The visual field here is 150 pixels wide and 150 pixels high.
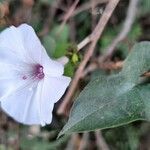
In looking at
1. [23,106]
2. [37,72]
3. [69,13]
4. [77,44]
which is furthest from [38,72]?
[69,13]

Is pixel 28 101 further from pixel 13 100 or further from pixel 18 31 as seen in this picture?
pixel 18 31

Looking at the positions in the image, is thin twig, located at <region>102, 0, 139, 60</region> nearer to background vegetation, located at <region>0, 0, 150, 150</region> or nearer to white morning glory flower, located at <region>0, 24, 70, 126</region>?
background vegetation, located at <region>0, 0, 150, 150</region>

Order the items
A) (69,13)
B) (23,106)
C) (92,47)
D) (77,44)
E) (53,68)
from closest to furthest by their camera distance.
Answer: (53,68) < (23,106) < (92,47) < (77,44) < (69,13)

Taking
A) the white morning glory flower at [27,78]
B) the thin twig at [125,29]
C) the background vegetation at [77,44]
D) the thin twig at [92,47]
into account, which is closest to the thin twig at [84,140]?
the background vegetation at [77,44]

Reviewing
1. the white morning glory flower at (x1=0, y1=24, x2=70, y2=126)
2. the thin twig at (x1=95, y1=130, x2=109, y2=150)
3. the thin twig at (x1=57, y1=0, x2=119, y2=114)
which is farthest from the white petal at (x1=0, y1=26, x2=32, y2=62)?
the thin twig at (x1=95, y1=130, x2=109, y2=150)

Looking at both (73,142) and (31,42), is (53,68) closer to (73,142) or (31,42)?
(31,42)

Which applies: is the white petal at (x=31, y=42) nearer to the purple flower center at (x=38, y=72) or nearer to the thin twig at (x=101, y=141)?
the purple flower center at (x=38, y=72)

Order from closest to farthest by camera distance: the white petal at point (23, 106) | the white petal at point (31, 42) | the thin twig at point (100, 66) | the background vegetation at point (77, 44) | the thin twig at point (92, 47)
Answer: the white petal at point (31, 42) < the white petal at point (23, 106) < the thin twig at point (92, 47) < the thin twig at point (100, 66) < the background vegetation at point (77, 44)
